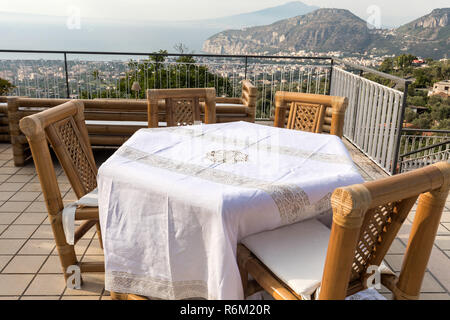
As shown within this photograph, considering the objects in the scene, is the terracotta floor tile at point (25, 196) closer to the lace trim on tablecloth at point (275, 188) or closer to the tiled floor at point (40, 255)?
the tiled floor at point (40, 255)

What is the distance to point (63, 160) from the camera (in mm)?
1962

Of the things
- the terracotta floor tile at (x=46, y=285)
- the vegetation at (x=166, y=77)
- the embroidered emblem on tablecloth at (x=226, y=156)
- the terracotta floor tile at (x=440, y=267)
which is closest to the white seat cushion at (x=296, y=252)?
the embroidered emblem on tablecloth at (x=226, y=156)

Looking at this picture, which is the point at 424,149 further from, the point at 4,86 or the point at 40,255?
the point at 4,86

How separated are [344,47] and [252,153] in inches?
212

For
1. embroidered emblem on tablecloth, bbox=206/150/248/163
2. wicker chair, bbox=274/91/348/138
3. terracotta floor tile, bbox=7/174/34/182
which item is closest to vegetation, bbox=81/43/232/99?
terracotta floor tile, bbox=7/174/34/182

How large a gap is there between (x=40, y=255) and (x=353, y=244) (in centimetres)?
211

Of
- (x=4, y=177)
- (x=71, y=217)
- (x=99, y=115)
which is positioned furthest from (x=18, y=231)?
(x=99, y=115)

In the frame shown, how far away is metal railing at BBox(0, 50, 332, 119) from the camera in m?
5.94

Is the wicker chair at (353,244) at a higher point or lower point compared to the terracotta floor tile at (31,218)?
higher

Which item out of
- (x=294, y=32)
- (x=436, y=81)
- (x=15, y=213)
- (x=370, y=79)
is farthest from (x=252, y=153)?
(x=436, y=81)

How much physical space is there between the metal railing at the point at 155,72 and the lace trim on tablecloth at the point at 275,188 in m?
4.39

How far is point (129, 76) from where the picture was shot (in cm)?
651

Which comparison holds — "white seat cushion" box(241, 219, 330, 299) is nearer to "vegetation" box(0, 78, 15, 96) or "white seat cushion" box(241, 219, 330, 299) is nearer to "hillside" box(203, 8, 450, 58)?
"hillside" box(203, 8, 450, 58)

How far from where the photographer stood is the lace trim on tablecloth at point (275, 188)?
59.2 inches
